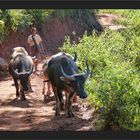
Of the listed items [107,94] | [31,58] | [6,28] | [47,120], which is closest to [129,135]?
[107,94]

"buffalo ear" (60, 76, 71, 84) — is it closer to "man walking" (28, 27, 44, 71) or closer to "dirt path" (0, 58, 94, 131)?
"dirt path" (0, 58, 94, 131)

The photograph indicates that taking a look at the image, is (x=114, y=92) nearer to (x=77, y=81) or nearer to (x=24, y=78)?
(x=77, y=81)

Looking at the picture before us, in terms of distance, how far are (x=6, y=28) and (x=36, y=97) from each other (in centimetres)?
277

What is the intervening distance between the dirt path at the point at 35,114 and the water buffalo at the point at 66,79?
19 centimetres

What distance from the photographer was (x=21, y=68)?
770 centimetres

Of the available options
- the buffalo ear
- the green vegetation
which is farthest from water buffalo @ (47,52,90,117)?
the green vegetation

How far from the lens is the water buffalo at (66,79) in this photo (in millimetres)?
6250

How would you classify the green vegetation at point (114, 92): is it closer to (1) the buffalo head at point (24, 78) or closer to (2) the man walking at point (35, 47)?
(1) the buffalo head at point (24, 78)

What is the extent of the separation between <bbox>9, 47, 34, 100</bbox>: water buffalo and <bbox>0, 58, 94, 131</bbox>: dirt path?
12cm

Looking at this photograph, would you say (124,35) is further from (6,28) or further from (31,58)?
(6,28)

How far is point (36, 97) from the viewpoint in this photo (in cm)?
743

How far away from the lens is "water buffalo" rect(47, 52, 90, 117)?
6.25 meters

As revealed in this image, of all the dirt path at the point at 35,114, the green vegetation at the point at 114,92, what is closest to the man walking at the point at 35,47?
the dirt path at the point at 35,114

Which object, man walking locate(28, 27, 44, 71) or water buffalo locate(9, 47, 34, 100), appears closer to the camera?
water buffalo locate(9, 47, 34, 100)
